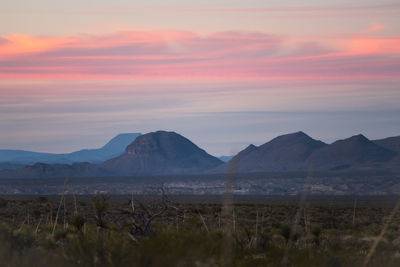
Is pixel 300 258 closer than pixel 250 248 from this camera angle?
Yes

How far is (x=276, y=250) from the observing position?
56.5 ft

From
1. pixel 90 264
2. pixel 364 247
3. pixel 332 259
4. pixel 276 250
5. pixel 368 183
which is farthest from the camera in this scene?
pixel 368 183

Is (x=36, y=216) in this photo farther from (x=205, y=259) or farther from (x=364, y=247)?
(x=205, y=259)

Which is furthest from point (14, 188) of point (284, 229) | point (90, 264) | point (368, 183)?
point (90, 264)

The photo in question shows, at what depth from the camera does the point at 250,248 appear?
1845cm

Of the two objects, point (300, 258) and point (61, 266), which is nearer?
point (61, 266)

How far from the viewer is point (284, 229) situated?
23.0m

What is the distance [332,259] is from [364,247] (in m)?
7.72

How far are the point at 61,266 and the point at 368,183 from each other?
5854 inches

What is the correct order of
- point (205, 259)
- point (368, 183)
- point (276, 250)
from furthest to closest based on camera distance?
1. point (368, 183)
2. point (276, 250)
3. point (205, 259)

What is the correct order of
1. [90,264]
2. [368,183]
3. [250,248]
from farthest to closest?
[368,183], [250,248], [90,264]

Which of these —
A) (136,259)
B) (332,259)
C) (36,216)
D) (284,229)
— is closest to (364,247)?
(284,229)

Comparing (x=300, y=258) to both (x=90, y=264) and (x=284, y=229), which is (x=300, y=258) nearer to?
(x=90, y=264)

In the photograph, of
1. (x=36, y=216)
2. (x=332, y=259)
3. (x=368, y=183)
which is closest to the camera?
A: (x=332, y=259)
